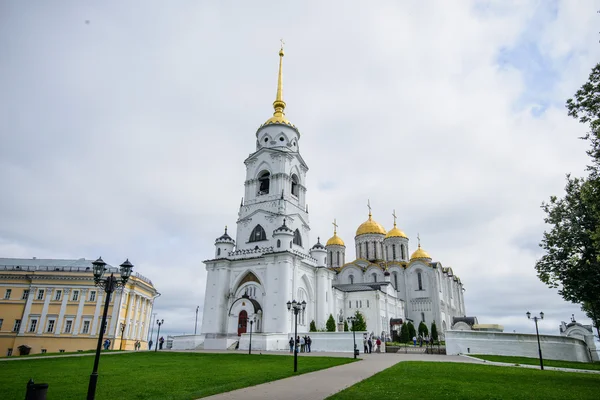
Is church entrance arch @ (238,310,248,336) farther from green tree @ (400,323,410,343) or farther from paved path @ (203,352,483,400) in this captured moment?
paved path @ (203,352,483,400)

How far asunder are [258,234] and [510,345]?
24.1 metres

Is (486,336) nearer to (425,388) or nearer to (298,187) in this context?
(425,388)

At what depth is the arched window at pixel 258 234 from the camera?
39550 mm

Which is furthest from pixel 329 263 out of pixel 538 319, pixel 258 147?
pixel 538 319

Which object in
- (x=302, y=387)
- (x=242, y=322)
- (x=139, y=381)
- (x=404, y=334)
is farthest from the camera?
(x=404, y=334)

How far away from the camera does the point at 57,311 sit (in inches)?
1806

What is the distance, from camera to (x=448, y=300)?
58.5 m

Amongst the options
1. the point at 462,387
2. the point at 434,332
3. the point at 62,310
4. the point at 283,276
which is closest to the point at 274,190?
the point at 283,276

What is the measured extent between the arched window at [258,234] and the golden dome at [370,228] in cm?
2640

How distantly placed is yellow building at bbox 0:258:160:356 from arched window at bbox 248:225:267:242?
18.3m

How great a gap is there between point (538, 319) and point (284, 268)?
19.6 meters

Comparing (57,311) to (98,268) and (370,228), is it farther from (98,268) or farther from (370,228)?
(370,228)

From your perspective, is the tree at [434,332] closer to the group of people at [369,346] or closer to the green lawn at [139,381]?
the group of people at [369,346]

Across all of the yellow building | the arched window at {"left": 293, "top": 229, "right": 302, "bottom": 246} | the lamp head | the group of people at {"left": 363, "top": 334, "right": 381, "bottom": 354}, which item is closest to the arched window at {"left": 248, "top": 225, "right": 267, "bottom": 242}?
the arched window at {"left": 293, "top": 229, "right": 302, "bottom": 246}
